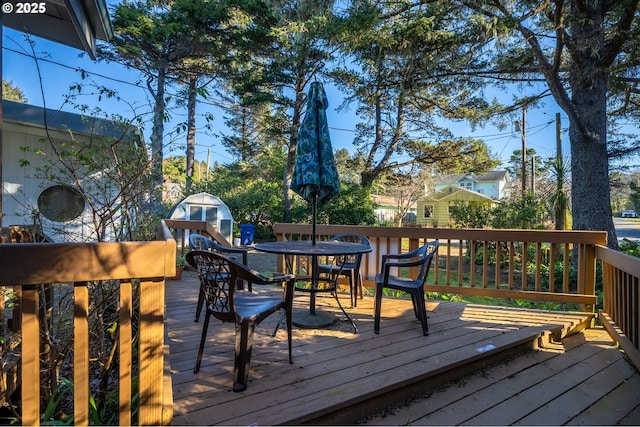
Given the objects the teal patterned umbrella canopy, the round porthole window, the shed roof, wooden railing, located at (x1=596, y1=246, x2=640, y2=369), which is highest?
the shed roof

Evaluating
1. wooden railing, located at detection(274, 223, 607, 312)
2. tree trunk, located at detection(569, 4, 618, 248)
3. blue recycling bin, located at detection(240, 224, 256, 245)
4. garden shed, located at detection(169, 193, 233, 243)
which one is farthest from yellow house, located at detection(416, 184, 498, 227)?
wooden railing, located at detection(274, 223, 607, 312)

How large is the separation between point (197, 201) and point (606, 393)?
10.9m

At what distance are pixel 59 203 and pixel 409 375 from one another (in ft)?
20.3

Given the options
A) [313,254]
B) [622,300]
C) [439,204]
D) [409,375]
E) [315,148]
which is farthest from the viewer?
[439,204]

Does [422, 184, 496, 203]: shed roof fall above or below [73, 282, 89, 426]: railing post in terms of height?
above

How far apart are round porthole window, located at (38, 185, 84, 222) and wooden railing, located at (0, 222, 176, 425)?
512 centimetres

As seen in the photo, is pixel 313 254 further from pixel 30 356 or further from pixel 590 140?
pixel 590 140

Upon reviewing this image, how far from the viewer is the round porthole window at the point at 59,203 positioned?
554 cm

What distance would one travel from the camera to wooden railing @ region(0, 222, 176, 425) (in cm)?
123

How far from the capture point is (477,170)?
45.8 ft

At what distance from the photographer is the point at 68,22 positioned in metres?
2.73

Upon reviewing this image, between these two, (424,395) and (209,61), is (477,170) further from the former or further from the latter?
(424,395)

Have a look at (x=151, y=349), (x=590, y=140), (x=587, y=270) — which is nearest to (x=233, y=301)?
(x=151, y=349)

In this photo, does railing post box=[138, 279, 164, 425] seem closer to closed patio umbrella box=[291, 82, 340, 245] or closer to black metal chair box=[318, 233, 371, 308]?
closed patio umbrella box=[291, 82, 340, 245]
